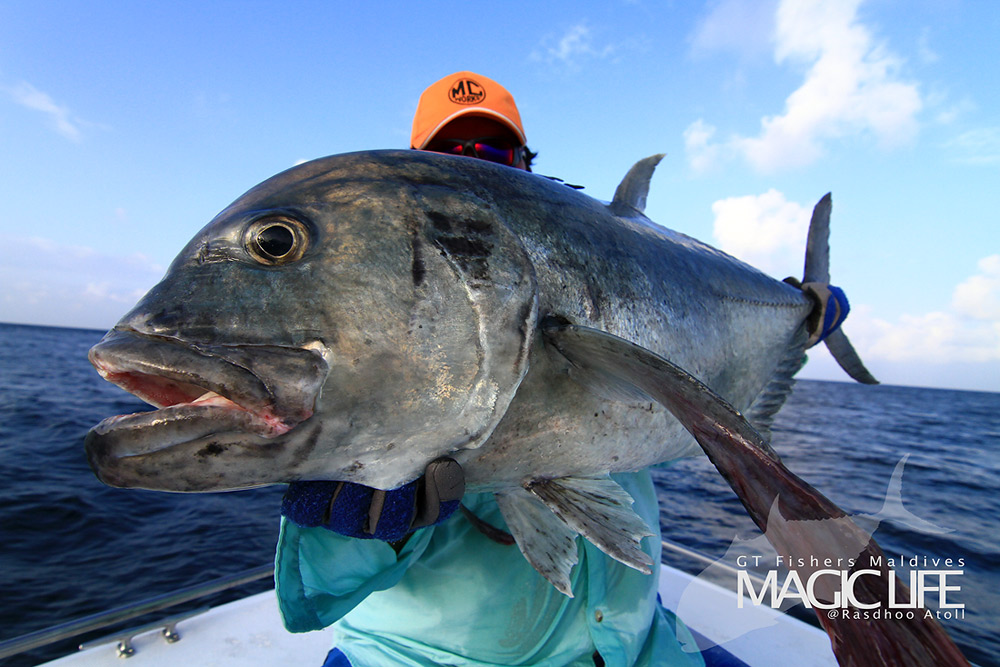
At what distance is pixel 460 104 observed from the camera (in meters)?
2.72

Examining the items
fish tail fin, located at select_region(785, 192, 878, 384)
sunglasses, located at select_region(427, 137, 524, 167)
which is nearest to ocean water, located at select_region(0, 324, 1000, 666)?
fish tail fin, located at select_region(785, 192, 878, 384)

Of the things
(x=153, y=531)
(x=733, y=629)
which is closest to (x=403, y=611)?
(x=733, y=629)

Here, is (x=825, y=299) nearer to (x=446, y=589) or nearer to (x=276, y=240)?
(x=446, y=589)

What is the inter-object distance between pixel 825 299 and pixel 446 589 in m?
2.49

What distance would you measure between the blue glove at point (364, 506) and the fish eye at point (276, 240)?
0.55 meters

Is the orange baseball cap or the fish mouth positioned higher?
the orange baseball cap

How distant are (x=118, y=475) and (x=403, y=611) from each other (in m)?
1.24

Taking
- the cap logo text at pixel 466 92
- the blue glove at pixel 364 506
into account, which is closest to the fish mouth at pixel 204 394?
the blue glove at pixel 364 506

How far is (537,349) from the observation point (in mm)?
1224

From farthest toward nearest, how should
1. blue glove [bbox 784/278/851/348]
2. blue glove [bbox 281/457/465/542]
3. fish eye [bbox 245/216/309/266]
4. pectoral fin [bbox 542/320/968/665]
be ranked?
1. blue glove [bbox 784/278/851/348]
2. blue glove [bbox 281/457/465/542]
3. fish eye [bbox 245/216/309/266]
4. pectoral fin [bbox 542/320/968/665]

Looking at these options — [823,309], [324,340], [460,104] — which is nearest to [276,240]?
[324,340]

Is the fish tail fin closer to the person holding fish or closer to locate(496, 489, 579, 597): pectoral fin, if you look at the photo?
the person holding fish

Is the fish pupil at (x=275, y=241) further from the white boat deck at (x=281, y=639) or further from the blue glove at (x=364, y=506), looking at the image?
the white boat deck at (x=281, y=639)

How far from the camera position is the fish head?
0.91 metres
